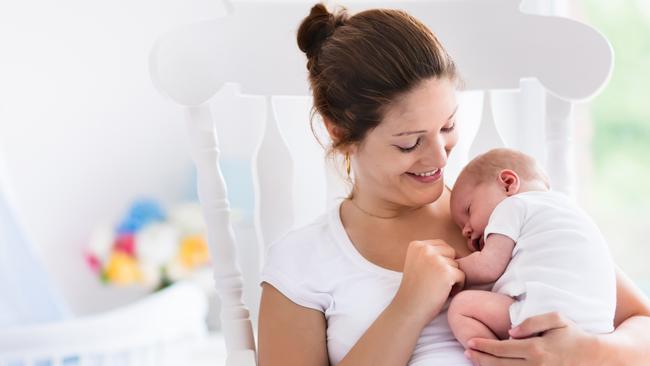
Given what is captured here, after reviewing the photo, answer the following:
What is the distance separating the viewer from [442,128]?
1.29 m

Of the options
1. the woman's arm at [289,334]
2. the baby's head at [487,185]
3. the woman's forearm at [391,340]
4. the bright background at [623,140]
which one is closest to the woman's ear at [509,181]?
the baby's head at [487,185]

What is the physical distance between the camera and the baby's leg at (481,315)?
1.19m

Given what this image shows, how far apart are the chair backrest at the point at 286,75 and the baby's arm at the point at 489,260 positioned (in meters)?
0.37

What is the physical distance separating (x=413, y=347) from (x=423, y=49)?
0.42 m

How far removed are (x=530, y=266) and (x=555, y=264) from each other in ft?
0.11

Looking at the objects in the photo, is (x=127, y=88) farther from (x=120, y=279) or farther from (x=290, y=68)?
(x=290, y=68)

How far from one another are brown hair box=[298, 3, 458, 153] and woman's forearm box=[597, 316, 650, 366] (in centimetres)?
42

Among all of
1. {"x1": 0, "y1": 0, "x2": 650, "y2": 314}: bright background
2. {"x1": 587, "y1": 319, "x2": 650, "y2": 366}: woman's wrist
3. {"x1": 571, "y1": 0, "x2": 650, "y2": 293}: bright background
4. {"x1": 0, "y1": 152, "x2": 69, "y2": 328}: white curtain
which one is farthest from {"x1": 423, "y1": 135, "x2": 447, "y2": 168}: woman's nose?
{"x1": 571, "y1": 0, "x2": 650, "y2": 293}: bright background

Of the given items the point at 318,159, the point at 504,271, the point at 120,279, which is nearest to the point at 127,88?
the point at 120,279

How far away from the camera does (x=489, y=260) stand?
1228 millimetres

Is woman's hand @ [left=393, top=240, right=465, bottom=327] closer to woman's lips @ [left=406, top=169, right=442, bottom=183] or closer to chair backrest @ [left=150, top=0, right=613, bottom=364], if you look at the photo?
woman's lips @ [left=406, top=169, right=442, bottom=183]

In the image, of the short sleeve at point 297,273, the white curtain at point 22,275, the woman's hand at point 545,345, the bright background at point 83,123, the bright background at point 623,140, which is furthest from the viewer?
the bright background at point 623,140

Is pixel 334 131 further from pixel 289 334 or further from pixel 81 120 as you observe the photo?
pixel 81 120

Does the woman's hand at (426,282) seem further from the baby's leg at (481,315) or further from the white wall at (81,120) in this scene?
the white wall at (81,120)
